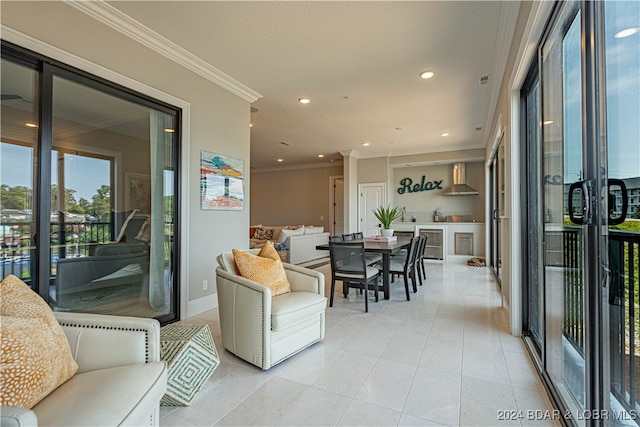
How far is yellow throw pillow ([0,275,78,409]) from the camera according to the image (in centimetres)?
98

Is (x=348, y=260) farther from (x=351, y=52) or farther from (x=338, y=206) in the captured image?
(x=338, y=206)

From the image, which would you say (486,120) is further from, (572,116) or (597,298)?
(597,298)

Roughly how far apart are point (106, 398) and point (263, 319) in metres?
1.05

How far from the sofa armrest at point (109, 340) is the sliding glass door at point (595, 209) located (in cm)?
192

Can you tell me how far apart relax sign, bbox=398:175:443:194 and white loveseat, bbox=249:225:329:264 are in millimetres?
2630

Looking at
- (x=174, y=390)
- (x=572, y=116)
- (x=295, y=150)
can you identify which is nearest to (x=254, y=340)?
(x=174, y=390)

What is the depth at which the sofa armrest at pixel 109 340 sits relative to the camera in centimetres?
132

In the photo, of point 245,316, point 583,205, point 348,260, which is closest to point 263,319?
point 245,316

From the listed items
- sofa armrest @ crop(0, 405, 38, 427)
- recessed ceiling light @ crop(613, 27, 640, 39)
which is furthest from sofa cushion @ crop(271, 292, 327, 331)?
recessed ceiling light @ crop(613, 27, 640, 39)

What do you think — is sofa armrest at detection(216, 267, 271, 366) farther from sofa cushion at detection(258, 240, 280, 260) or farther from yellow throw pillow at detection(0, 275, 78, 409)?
yellow throw pillow at detection(0, 275, 78, 409)

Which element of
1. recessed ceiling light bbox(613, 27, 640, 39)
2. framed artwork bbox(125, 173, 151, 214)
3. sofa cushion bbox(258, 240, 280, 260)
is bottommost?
sofa cushion bbox(258, 240, 280, 260)

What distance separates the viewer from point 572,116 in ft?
4.84

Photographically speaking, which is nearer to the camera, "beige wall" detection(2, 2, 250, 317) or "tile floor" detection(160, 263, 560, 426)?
"tile floor" detection(160, 263, 560, 426)

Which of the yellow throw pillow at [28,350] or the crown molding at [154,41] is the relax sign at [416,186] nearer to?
the crown molding at [154,41]
